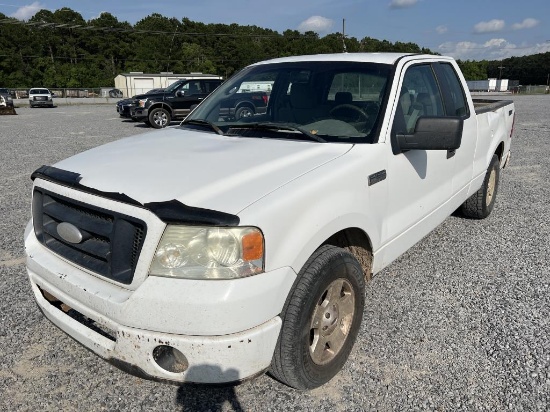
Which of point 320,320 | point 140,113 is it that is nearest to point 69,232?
point 320,320

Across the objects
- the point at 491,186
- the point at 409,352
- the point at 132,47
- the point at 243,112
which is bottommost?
the point at 409,352

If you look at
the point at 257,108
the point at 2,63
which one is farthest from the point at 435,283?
the point at 2,63

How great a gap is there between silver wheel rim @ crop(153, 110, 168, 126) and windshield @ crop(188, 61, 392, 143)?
45.6ft

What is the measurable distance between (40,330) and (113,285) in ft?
4.60

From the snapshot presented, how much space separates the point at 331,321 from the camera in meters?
2.47

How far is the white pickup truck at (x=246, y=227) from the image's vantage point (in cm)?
194

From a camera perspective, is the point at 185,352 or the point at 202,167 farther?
the point at 202,167

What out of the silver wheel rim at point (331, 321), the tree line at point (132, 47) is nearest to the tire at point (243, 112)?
the silver wheel rim at point (331, 321)

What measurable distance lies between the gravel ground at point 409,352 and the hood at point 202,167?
40.4 inches

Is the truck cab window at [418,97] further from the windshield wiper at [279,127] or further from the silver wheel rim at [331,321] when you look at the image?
the silver wheel rim at [331,321]

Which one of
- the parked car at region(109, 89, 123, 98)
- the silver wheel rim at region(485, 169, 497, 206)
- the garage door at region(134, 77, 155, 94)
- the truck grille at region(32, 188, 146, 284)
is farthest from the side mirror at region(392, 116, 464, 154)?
the garage door at region(134, 77, 155, 94)

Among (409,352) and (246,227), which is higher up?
(246,227)

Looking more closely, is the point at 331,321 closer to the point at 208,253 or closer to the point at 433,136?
the point at 208,253

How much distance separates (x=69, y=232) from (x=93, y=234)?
0.54 feet
